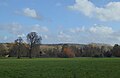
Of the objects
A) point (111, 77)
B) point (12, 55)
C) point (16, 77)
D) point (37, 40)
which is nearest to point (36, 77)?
point (16, 77)

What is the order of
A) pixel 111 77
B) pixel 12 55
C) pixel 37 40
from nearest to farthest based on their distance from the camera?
pixel 111 77
pixel 37 40
pixel 12 55

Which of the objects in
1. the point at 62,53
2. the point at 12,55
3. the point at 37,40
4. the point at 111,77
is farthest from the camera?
the point at 62,53

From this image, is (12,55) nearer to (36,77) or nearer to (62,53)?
(62,53)

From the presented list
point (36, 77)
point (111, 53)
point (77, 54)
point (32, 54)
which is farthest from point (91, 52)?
point (36, 77)

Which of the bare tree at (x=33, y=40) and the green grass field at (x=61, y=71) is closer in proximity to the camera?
the green grass field at (x=61, y=71)

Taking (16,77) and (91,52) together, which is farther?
(91,52)

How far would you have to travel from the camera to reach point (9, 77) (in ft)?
94.7

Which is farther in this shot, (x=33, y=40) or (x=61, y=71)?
(x=33, y=40)

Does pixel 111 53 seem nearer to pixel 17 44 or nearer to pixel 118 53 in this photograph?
pixel 118 53

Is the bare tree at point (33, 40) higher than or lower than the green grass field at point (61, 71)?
higher

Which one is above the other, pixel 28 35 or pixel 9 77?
pixel 28 35

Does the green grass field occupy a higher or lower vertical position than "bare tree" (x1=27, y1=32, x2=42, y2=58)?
lower

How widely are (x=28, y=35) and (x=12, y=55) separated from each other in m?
19.7

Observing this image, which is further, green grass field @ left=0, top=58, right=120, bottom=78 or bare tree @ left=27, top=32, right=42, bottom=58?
bare tree @ left=27, top=32, right=42, bottom=58
